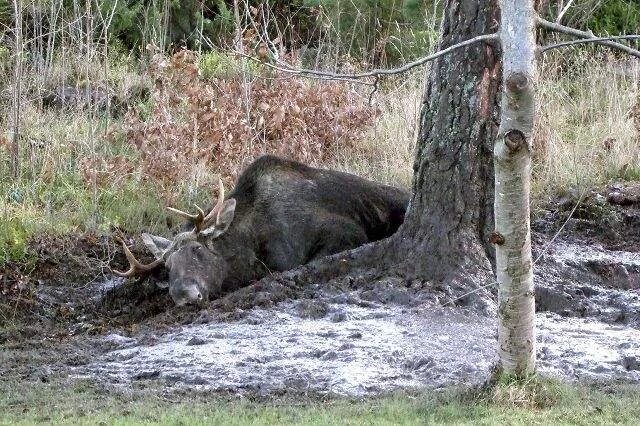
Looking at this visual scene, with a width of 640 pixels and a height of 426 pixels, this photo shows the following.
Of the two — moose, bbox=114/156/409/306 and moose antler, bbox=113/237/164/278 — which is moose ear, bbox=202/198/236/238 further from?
moose antler, bbox=113/237/164/278

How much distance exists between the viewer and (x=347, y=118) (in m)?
13.8

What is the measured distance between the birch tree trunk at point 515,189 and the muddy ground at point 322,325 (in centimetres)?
58

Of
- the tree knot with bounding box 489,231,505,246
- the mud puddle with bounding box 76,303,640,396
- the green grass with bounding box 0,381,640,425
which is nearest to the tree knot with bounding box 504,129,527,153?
the tree knot with bounding box 489,231,505,246

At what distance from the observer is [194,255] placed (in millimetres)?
10891

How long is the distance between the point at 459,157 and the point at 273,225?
2.76 meters

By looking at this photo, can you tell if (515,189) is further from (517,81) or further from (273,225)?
(273,225)

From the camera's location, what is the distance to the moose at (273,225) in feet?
35.9

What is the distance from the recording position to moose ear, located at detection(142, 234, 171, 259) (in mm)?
10898

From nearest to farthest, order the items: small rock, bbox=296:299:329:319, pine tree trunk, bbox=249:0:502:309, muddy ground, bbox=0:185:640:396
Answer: muddy ground, bbox=0:185:640:396, small rock, bbox=296:299:329:319, pine tree trunk, bbox=249:0:502:309

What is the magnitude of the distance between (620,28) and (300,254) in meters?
8.31

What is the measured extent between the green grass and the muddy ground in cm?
36

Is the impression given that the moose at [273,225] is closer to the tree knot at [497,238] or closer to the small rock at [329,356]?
the small rock at [329,356]

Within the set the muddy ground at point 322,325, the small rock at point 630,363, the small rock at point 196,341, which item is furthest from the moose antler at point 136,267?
the small rock at point 630,363

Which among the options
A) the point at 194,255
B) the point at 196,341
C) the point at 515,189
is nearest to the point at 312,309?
the point at 196,341
